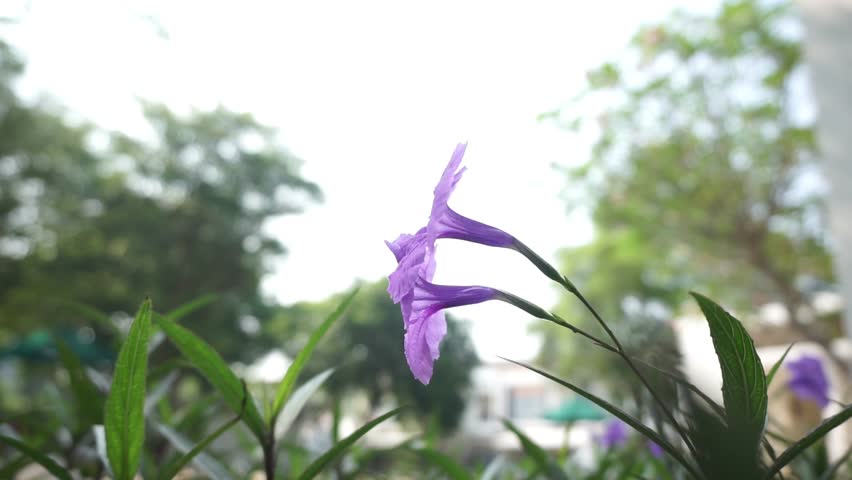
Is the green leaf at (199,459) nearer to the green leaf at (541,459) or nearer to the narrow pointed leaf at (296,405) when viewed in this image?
the narrow pointed leaf at (296,405)

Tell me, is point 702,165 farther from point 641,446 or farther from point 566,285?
point 566,285

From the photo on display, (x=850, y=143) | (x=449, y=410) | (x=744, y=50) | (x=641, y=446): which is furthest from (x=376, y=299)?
(x=641, y=446)

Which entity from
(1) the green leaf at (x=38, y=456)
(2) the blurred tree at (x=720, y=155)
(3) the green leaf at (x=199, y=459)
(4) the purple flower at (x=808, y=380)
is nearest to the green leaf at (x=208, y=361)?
(3) the green leaf at (x=199, y=459)

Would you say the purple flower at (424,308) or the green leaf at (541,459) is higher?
the purple flower at (424,308)

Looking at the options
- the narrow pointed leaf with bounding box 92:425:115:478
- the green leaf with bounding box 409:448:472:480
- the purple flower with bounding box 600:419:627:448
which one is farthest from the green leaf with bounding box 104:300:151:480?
the purple flower with bounding box 600:419:627:448

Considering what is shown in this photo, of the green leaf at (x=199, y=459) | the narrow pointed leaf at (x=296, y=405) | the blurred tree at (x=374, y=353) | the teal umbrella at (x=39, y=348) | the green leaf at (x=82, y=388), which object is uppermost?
the blurred tree at (x=374, y=353)

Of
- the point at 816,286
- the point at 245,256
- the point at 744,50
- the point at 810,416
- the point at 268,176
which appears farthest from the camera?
the point at 268,176
